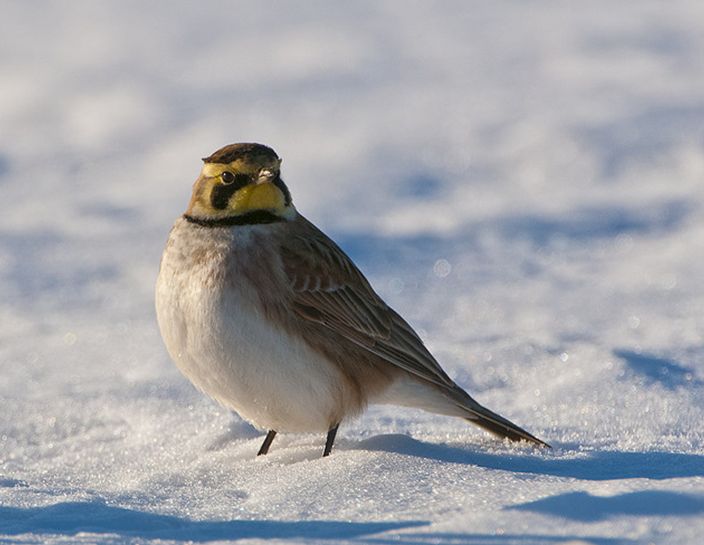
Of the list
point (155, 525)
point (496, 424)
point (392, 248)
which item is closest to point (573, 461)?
point (496, 424)

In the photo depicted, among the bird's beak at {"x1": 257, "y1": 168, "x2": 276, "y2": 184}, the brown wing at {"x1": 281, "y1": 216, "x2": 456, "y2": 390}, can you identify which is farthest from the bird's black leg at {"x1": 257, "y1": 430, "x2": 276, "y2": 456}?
the bird's beak at {"x1": 257, "y1": 168, "x2": 276, "y2": 184}

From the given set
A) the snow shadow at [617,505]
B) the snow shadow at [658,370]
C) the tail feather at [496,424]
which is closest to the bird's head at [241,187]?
the tail feather at [496,424]

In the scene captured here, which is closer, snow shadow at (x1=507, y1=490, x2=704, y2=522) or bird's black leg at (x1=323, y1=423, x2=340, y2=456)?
snow shadow at (x1=507, y1=490, x2=704, y2=522)

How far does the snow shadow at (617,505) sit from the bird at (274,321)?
137 centimetres

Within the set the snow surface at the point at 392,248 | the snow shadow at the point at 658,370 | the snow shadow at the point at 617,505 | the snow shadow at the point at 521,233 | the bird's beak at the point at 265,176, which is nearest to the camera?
the snow shadow at the point at 617,505

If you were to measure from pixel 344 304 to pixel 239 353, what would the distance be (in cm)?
68

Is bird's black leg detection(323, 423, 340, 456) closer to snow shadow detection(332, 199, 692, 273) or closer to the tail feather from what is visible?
the tail feather

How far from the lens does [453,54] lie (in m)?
15.3

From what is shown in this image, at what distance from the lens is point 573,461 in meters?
5.04

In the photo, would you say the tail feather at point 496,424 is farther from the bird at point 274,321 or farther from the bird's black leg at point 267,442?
the bird's black leg at point 267,442

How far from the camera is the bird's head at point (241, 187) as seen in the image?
5.47m

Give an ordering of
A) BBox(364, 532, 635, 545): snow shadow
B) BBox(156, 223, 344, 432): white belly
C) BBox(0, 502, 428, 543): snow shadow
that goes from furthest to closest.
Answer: BBox(156, 223, 344, 432): white belly, BBox(0, 502, 428, 543): snow shadow, BBox(364, 532, 635, 545): snow shadow

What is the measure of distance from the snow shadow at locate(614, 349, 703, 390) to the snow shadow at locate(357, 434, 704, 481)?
62.5 inches

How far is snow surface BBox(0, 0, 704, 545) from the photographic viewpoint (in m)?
4.52
